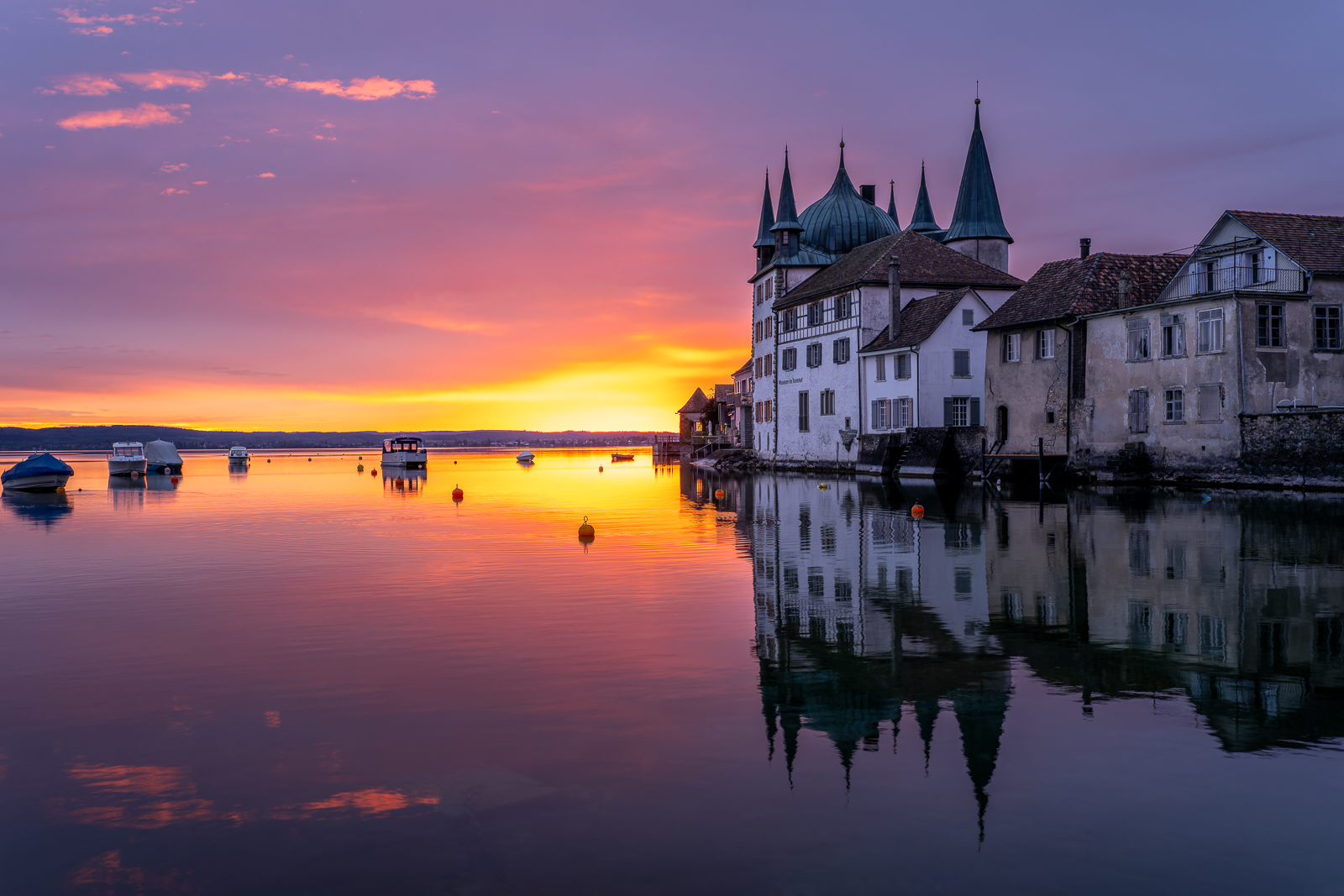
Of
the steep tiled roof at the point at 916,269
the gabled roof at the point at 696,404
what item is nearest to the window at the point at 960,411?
Answer: the steep tiled roof at the point at 916,269

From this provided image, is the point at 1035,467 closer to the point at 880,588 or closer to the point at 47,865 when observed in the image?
the point at 880,588

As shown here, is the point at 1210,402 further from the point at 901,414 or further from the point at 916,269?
the point at 916,269

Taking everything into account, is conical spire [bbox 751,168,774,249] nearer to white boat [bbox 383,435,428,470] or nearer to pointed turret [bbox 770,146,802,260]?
pointed turret [bbox 770,146,802,260]

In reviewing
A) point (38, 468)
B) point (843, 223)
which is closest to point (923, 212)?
point (843, 223)

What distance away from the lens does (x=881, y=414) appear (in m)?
55.9

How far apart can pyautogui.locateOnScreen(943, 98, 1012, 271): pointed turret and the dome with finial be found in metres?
5.89

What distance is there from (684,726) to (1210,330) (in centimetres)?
3775

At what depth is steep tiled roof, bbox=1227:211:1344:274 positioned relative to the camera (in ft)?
124

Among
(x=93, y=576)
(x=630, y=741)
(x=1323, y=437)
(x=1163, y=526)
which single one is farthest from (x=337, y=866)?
(x=1323, y=437)

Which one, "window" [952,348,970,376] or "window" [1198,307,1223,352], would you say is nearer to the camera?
"window" [1198,307,1223,352]

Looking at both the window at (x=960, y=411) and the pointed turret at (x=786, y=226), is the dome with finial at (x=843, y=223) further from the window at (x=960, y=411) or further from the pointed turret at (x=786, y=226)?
the window at (x=960, y=411)

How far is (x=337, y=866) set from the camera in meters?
5.80

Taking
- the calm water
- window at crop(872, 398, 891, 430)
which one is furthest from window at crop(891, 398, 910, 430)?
the calm water

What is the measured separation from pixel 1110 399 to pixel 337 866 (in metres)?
43.3
